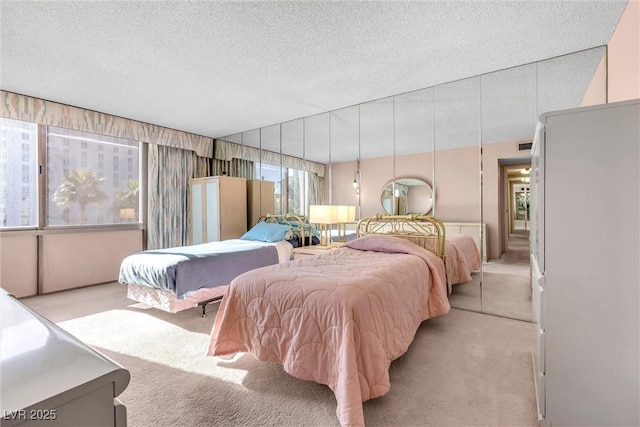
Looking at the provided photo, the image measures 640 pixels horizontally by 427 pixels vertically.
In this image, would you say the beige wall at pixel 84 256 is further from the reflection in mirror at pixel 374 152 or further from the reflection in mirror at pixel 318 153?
the reflection in mirror at pixel 374 152

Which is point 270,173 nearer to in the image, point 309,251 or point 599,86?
point 309,251

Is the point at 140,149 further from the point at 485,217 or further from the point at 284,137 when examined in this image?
the point at 485,217

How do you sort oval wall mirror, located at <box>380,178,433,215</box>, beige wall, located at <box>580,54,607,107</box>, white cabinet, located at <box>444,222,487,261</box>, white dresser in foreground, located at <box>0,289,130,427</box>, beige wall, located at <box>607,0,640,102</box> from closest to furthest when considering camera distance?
1. white dresser in foreground, located at <box>0,289,130,427</box>
2. beige wall, located at <box>607,0,640,102</box>
3. beige wall, located at <box>580,54,607,107</box>
4. white cabinet, located at <box>444,222,487,261</box>
5. oval wall mirror, located at <box>380,178,433,215</box>

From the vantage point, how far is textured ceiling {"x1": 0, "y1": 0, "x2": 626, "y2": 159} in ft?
6.91

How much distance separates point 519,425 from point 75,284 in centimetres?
545

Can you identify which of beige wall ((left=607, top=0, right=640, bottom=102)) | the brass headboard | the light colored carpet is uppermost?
beige wall ((left=607, top=0, right=640, bottom=102))

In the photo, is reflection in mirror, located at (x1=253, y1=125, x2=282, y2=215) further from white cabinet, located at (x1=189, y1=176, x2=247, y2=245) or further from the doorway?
the doorway

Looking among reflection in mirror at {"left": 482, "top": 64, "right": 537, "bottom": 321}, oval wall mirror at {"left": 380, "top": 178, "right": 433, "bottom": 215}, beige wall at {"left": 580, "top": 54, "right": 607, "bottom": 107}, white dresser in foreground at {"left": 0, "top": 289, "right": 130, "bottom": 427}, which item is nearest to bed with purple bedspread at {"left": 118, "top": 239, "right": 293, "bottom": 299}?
oval wall mirror at {"left": 380, "top": 178, "right": 433, "bottom": 215}

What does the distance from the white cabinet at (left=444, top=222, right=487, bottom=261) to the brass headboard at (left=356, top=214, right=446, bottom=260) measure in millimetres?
303

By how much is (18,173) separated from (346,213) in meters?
4.40

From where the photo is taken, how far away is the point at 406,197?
162 inches

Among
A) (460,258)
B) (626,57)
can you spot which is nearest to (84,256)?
(460,258)

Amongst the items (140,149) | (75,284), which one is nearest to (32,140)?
(140,149)

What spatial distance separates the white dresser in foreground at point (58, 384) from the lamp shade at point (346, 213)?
11.7 feet
